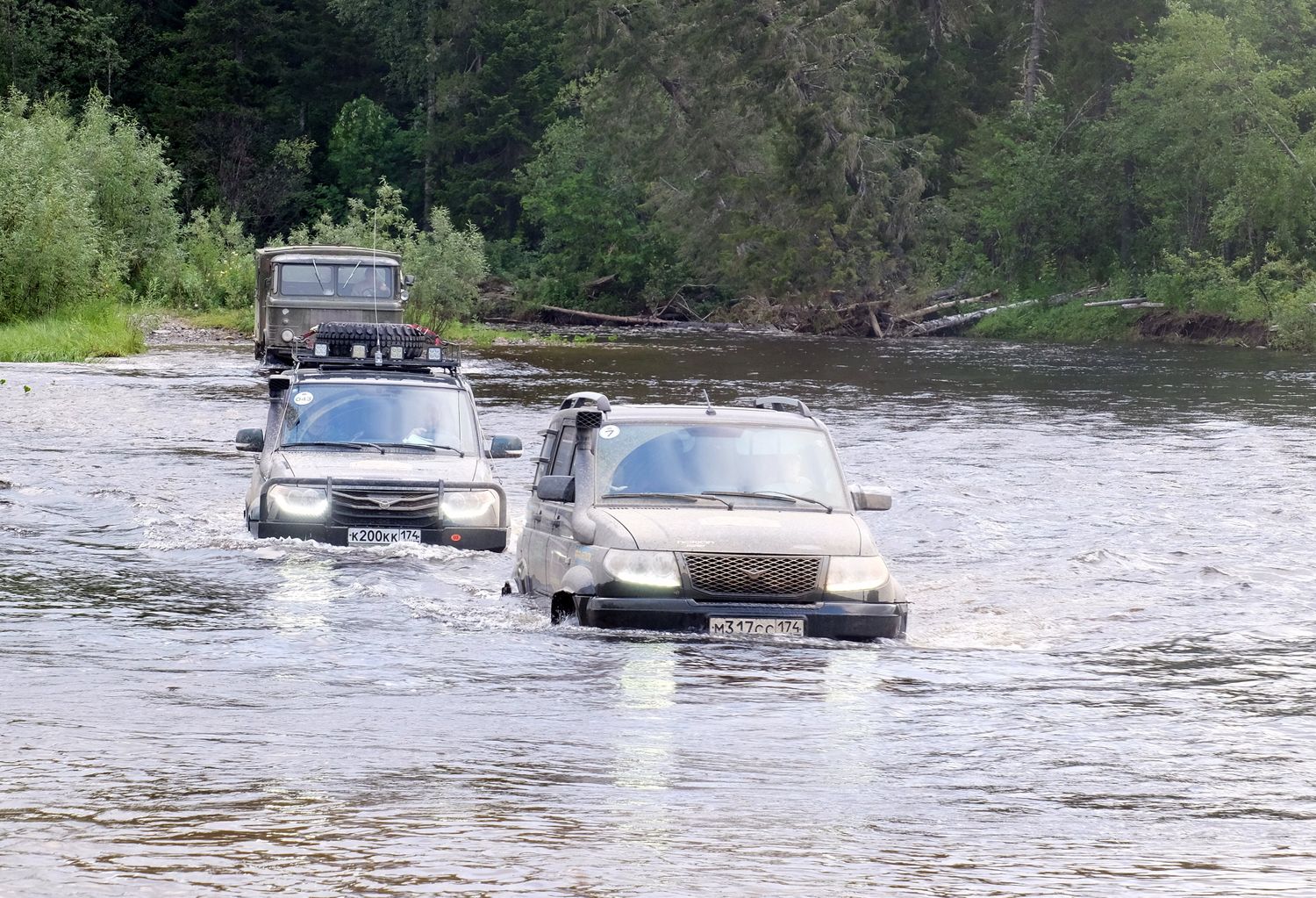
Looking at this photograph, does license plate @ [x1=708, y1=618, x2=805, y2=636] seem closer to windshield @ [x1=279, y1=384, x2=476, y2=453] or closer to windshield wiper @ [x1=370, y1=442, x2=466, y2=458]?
windshield wiper @ [x1=370, y1=442, x2=466, y2=458]

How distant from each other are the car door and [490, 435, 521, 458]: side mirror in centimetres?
328

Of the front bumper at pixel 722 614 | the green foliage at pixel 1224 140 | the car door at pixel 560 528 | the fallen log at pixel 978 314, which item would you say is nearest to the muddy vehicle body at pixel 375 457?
the car door at pixel 560 528

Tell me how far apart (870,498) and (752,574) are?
132 cm

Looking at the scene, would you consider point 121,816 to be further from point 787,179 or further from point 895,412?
point 787,179

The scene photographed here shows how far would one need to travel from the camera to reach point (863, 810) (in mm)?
7758

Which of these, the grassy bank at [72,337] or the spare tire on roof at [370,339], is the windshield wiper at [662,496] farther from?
the grassy bank at [72,337]

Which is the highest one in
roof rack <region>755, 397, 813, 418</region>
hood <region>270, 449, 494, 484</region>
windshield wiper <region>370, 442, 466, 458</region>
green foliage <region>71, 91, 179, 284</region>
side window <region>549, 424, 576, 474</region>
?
green foliage <region>71, 91, 179, 284</region>

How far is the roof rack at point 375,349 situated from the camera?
1744 cm

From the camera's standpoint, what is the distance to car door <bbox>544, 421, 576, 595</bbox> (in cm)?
1192

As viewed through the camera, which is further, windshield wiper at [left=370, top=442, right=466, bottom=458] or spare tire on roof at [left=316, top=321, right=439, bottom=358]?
spare tire on roof at [left=316, top=321, right=439, bottom=358]

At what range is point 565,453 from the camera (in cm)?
1274

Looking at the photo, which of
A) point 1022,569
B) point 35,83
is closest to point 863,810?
point 1022,569

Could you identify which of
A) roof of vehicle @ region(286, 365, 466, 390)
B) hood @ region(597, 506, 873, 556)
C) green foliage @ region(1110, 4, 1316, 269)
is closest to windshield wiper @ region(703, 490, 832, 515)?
hood @ region(597, 506, 873, 556)

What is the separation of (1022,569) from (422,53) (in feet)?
258
